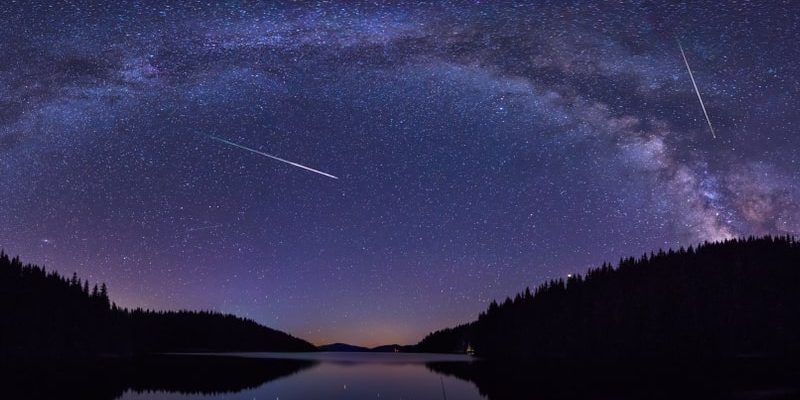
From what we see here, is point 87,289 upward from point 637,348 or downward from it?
upward

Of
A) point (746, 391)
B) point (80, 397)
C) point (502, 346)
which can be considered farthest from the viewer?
point (502, 346)

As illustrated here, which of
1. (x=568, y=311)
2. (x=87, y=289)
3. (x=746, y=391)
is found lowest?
(x=746, y=391)

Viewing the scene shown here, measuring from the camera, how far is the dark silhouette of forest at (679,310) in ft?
433

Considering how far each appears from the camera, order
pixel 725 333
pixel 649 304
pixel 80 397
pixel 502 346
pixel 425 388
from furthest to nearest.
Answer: pixel 502 346, pixel 649 304, pixel 725 333, pixel 425 388, pixel 80 397

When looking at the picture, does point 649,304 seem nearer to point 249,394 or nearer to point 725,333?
point 725,333

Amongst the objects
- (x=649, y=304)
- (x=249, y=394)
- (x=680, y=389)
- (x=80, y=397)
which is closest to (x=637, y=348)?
(x=649, y=304)

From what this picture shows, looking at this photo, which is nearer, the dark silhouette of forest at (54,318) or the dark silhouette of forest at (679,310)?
the dark silhouette of forest at (679,310)

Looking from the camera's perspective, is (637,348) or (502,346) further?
(502,346)

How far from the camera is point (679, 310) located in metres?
141

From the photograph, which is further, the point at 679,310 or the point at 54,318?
the point at 54,318

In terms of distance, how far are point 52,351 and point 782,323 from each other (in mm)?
175367

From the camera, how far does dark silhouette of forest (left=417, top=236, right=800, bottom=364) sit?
132125mm

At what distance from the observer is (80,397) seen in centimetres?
4131

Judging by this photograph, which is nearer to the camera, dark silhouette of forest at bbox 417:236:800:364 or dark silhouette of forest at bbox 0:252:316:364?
dark silhouette of forest at bbox 417:236:800:364
